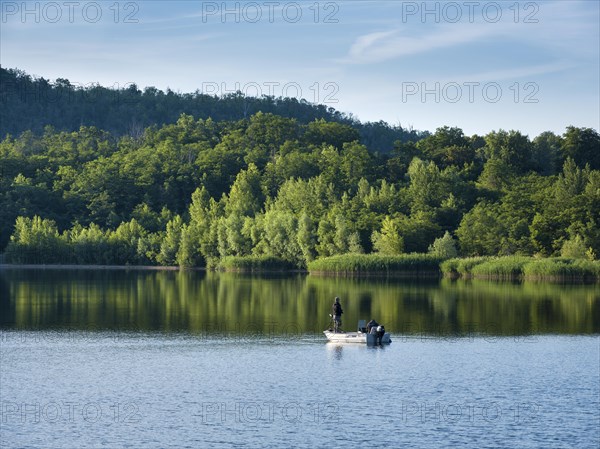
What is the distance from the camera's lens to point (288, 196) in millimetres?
132125

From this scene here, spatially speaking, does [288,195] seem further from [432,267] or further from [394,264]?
[432,267]

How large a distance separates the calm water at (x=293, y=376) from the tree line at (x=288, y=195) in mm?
45814

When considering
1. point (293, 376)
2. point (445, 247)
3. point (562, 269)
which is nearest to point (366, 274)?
point (445, 247)

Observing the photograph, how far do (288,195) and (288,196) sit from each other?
290 millimetres

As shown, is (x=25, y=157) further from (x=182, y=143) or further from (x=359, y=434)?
(x=359, y=434)

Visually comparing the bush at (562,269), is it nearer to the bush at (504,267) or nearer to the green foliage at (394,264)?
the bush at (504,267)

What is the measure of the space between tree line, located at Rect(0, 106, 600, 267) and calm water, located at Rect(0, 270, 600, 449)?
150 feet

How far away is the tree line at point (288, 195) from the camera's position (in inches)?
4158

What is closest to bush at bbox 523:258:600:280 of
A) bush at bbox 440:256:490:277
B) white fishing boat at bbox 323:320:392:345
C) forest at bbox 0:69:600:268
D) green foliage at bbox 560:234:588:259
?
green foliage at bbox 560:234:588:259

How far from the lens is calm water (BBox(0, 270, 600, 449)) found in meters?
25.7

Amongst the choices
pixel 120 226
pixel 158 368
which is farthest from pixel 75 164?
pixel 158 368

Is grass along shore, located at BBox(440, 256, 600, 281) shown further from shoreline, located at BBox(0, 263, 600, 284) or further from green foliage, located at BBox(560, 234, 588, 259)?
green foliage, located at BBox(560, 234, 588, 259)

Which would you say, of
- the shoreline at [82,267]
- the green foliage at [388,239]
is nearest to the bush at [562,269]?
the green foliage at [388,239]

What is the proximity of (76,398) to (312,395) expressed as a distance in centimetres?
743
